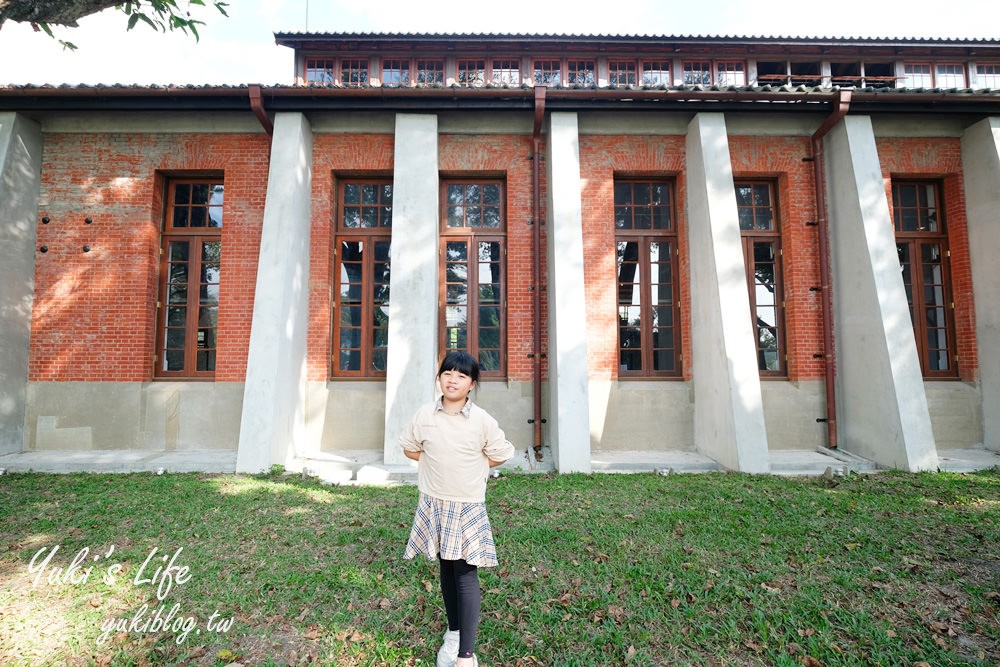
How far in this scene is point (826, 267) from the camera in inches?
270

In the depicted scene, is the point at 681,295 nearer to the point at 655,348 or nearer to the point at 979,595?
the point at 655,348

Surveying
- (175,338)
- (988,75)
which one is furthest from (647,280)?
(988,75)

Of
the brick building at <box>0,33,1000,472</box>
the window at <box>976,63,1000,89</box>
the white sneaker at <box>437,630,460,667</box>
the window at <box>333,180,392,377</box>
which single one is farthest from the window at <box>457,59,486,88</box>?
the window at <box>976,63,1000,89</box>

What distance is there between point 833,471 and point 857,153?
4552 mm

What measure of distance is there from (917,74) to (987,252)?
18.4 feet

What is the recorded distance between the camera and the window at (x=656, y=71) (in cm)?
978

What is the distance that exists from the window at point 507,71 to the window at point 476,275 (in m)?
3.83

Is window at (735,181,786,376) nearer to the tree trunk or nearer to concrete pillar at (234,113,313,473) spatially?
concrete pillar at (234,113,313,473)

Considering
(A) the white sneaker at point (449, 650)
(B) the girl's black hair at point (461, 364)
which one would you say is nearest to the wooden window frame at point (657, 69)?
(B) the girl's black hair at point (461, 364)

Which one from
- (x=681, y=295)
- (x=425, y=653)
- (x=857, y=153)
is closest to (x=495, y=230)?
(x=681, y=295)

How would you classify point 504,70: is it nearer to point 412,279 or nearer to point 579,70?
point 579,70

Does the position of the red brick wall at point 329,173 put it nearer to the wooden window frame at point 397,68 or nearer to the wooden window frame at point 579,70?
the wooden window frame at point 397,68

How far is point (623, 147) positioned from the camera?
7156 millimetres

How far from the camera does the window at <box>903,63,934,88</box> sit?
32.2 ft
